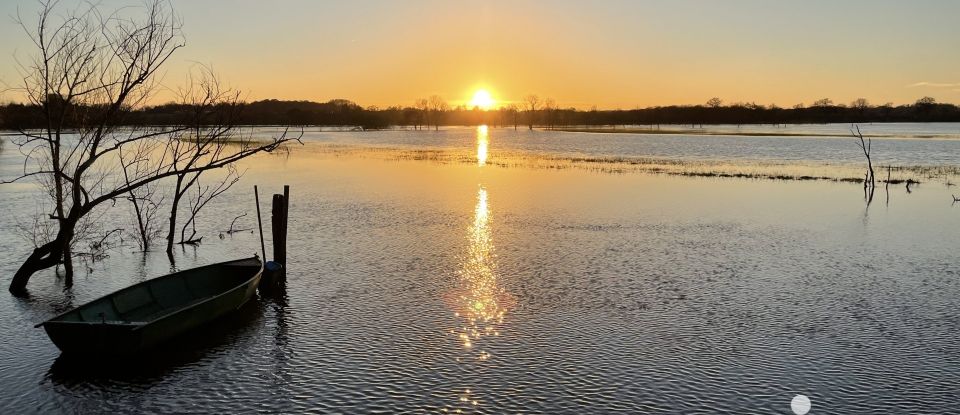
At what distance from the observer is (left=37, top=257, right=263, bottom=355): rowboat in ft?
44.2

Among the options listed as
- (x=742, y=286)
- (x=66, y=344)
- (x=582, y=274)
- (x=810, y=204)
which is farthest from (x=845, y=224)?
(x=66, y=344)

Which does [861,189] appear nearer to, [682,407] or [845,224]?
[845,224]

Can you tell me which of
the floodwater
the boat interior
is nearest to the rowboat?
the boat interior

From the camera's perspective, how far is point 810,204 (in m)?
39.4

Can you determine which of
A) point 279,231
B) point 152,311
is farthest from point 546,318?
point 152,311

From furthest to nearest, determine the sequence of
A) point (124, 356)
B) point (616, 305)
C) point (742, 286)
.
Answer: point (742, 286)
point (616, 305)
point (124, 356)

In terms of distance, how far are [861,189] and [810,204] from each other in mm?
10420

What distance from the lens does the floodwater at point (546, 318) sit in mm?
12539

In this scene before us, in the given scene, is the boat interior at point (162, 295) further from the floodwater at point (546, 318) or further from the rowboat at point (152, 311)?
the floodwater at point (546, 318)

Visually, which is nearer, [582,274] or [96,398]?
[96,398]

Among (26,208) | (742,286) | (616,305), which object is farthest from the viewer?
(26,208)

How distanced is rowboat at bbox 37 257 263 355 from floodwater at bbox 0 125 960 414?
0.50 metres

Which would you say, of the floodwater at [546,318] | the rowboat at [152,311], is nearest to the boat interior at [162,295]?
the rowboat at [152,311]

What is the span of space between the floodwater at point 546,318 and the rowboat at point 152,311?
50 cm
